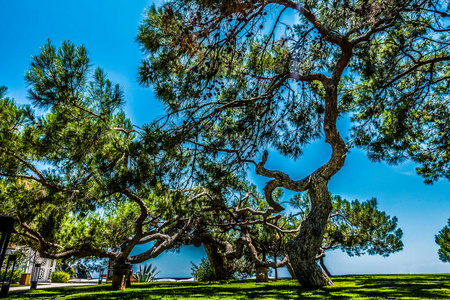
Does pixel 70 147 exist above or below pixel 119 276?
above

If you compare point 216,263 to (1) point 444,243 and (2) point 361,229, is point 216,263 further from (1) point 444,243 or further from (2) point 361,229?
(1) point 444,243

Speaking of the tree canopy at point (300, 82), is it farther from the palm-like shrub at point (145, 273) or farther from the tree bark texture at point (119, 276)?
the palm-like shrub at point (145, 273)

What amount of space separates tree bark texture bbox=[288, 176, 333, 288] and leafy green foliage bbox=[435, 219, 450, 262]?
8.60 meters

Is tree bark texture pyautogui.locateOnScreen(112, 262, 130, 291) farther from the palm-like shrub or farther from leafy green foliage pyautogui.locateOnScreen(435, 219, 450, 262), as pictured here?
leafy green foliage pyautogui.locateOnScreen(435, 219, 450, 262)

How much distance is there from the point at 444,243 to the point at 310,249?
366 inches

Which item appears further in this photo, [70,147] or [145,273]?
[145,273]

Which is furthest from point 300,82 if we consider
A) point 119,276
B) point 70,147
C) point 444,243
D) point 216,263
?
point 444,243

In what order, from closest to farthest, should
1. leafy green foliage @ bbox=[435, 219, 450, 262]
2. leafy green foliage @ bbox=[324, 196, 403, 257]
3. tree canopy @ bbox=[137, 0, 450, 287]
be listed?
1. tree canopy @ bbox=[137, 0, 450, 287]
2. leafy green foliage @ bbox=[324, 196, 403, 257]
3. leafy green foliage @ bbox=[435, 219, 450, 262]

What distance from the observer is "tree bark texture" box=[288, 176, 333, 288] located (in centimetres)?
335

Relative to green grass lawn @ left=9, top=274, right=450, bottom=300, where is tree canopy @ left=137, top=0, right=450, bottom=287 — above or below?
above

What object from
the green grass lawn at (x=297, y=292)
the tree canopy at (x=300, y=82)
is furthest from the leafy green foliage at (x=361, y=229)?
the green grass lawn at (x=297, y=292)

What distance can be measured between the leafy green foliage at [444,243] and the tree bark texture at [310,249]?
860cm

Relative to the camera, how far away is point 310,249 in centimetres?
336

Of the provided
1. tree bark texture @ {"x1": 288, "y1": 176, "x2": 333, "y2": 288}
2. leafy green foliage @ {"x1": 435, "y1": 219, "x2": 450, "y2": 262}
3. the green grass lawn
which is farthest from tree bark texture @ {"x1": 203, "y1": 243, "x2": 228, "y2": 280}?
leafy green foliage @ {"x1": 435, "y1": 219, "x2": 450, "y2": 262}
